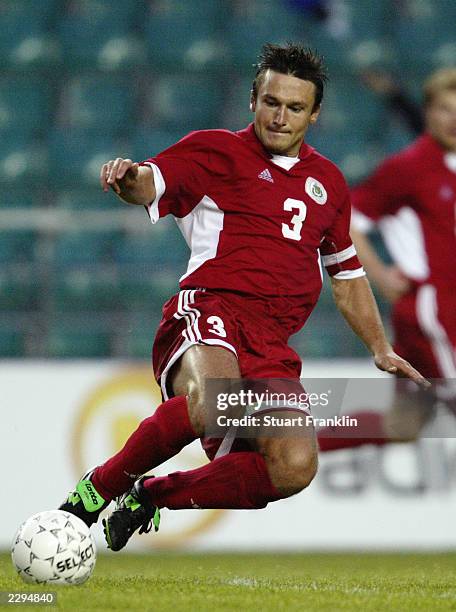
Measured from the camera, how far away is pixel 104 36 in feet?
34.3

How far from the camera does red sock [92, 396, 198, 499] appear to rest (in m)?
4.27

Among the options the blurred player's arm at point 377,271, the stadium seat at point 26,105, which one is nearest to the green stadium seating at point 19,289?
the stadium seat at point 26,105

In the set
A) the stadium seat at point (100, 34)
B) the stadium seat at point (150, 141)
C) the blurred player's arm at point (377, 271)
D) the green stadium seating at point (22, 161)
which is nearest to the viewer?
the blurred player's arm at point (377, 271)

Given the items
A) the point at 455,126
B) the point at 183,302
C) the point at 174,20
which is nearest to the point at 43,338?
the point at 455,126

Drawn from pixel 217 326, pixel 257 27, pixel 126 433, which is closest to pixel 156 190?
pixel 217 326

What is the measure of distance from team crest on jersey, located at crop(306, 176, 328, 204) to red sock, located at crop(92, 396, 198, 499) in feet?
3.18

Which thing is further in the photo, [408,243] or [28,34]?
[28,34]

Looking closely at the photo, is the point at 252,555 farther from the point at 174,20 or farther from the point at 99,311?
the point at 174,20

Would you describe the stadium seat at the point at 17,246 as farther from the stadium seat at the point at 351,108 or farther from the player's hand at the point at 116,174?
the player's hand at the point at 116,174

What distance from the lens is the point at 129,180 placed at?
13.6 ft

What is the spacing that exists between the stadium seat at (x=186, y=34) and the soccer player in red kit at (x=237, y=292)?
5749mm

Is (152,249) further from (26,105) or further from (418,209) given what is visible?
(418,209)

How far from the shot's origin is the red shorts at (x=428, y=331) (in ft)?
22.5

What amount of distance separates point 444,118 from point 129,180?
3.43m
